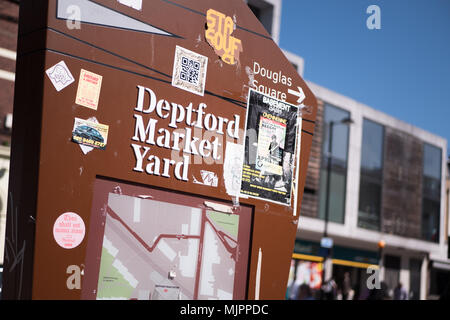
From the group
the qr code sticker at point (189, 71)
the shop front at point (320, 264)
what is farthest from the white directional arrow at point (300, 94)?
the shop front at point (320, 264)

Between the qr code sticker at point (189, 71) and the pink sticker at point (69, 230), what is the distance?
36.2 inches

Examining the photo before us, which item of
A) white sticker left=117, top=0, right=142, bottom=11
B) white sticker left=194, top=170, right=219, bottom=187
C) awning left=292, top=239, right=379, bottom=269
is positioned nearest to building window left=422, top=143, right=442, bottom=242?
awning left=292, top=239, right=379, bottom=269

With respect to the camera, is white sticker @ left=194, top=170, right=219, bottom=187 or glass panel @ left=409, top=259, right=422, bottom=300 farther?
glass panel @ left=409, top=259, right=422, bottom=300

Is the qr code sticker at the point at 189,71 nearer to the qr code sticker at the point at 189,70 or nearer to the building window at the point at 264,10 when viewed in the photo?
the qr code sticker at the point at 189,70

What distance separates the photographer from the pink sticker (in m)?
2.67

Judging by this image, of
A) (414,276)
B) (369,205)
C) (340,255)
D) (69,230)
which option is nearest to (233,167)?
(69,230)

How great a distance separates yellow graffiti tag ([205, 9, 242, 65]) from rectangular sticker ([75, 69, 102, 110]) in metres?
0.80

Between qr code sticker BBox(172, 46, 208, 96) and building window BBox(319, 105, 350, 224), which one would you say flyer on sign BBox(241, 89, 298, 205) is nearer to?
qr code sticker BBox(172, 46, 208, 96)

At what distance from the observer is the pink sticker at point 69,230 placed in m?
2.67

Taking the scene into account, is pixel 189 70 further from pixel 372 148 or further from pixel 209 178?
pixel 372 148

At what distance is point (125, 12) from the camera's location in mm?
2975

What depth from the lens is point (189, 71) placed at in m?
3.24

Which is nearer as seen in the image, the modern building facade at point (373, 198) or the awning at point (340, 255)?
the awning at point (340, 255)
